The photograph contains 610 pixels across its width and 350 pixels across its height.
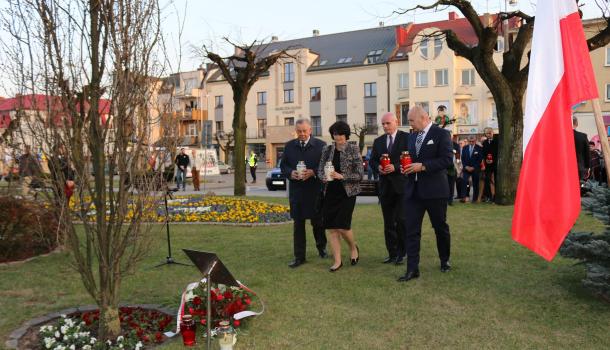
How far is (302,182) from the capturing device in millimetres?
7469

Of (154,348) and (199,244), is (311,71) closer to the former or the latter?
(199,244)

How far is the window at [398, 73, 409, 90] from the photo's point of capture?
188 feet

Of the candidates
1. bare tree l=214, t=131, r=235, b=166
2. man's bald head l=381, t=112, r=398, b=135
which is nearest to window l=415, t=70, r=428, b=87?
bare tree l=214, t=131, r=235, b=166

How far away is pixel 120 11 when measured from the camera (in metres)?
4.18

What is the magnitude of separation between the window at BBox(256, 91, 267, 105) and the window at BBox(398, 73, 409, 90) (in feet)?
58.4

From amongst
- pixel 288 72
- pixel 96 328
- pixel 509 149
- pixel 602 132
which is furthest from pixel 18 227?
pixel 288 72

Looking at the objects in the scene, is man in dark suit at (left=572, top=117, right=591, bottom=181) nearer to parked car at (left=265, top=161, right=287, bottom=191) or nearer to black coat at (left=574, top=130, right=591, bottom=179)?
Result: black coat at (left=574, top=130, right=591, bottom=179)

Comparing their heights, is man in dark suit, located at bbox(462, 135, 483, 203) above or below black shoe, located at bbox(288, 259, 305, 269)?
above

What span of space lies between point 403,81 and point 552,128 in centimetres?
5530

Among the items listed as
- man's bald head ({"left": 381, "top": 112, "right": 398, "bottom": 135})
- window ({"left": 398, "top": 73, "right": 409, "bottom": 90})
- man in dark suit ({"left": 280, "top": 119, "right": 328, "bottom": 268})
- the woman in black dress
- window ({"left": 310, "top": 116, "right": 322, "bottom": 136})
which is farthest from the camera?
window ({"left": 310, "top": 116, "right": 322, "bottom": 136})

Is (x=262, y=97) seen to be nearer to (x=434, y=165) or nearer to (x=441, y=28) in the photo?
(x=441, y=28)

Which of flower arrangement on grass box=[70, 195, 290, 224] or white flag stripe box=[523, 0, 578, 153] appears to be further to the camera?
flower arrangement on grass box=[70, 195, 290, 224]

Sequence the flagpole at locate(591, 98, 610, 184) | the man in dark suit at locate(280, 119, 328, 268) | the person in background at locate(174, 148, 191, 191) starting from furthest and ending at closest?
the person in background at locate(174, 148, 191, 191), the man in dark suit at locate(280, 119, 328, 268), the flagpole at locate(591, 98, 610, 184)

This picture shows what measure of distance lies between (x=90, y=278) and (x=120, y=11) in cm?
216
